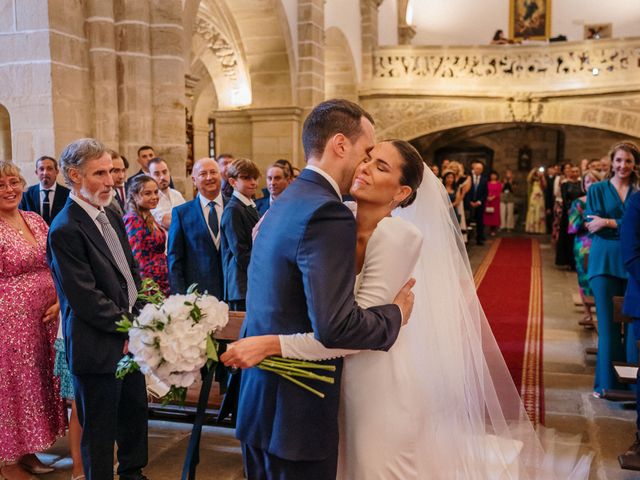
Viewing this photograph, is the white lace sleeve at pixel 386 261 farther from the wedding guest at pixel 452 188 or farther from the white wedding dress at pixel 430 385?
the wedding guest at pixel 452 188

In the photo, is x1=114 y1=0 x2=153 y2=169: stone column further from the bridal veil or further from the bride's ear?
the bride's ear

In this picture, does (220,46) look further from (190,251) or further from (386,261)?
(386,261)

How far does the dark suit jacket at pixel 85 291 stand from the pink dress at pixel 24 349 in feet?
1.75

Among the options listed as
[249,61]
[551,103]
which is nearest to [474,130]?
[551,103]

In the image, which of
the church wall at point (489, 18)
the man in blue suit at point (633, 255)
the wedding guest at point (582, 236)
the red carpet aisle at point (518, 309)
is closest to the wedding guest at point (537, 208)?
the red carpet aisle at point (518, 309)

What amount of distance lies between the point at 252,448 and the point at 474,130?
18.0m

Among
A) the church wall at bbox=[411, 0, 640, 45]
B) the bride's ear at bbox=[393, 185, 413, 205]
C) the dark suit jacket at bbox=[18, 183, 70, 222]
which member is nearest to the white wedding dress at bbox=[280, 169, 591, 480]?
the bride's ear at bbox=[393, 185, 413, 205]

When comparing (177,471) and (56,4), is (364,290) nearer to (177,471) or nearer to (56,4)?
(177,471)

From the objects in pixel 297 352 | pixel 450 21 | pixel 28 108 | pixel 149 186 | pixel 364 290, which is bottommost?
pixel 297 352

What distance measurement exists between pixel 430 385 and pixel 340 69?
12.6m

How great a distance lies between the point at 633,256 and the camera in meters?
3.43

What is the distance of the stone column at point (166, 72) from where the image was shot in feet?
22.2

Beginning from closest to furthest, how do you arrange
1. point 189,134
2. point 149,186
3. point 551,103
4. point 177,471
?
point 177,471
point 149,186
point 189,134
point 551,103

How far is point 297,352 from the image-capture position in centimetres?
172
